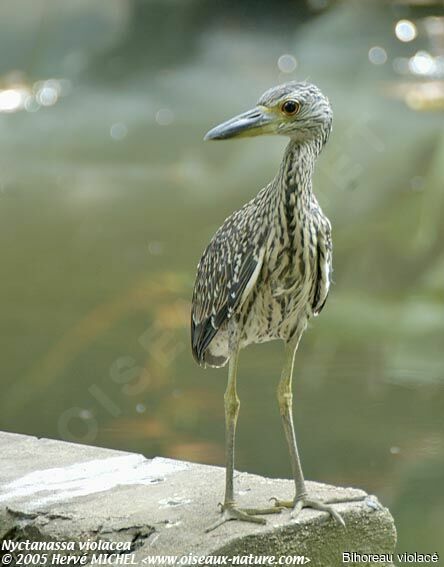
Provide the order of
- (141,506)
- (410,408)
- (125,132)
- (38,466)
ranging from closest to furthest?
1. (141,506)
2. (38,466)
3. (410,408)
4. (125,132)

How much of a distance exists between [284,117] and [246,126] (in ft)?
0.34

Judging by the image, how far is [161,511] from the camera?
3127 mm

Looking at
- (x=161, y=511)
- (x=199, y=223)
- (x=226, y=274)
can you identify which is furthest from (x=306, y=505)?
(x=199, y=223)

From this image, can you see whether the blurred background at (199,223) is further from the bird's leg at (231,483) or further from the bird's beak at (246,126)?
the bird's beak at (246,126)

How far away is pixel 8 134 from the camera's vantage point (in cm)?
761

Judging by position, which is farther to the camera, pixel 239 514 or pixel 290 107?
pixel 239 514

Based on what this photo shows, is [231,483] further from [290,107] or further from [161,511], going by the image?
[290,107]

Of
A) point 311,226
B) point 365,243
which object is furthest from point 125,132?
point 311,226

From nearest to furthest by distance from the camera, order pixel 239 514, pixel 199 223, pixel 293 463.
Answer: pixel 239 514, pixel 293 463, pixel 199 223

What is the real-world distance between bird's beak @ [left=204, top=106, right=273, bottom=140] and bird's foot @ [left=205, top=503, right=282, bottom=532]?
995mm

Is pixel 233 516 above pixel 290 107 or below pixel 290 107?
below

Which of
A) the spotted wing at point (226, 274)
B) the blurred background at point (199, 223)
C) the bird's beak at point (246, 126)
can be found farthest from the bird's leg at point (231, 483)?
the blurred background at point (199, 223)

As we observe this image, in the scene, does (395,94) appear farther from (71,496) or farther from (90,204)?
(71,496)

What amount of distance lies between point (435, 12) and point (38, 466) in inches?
206
